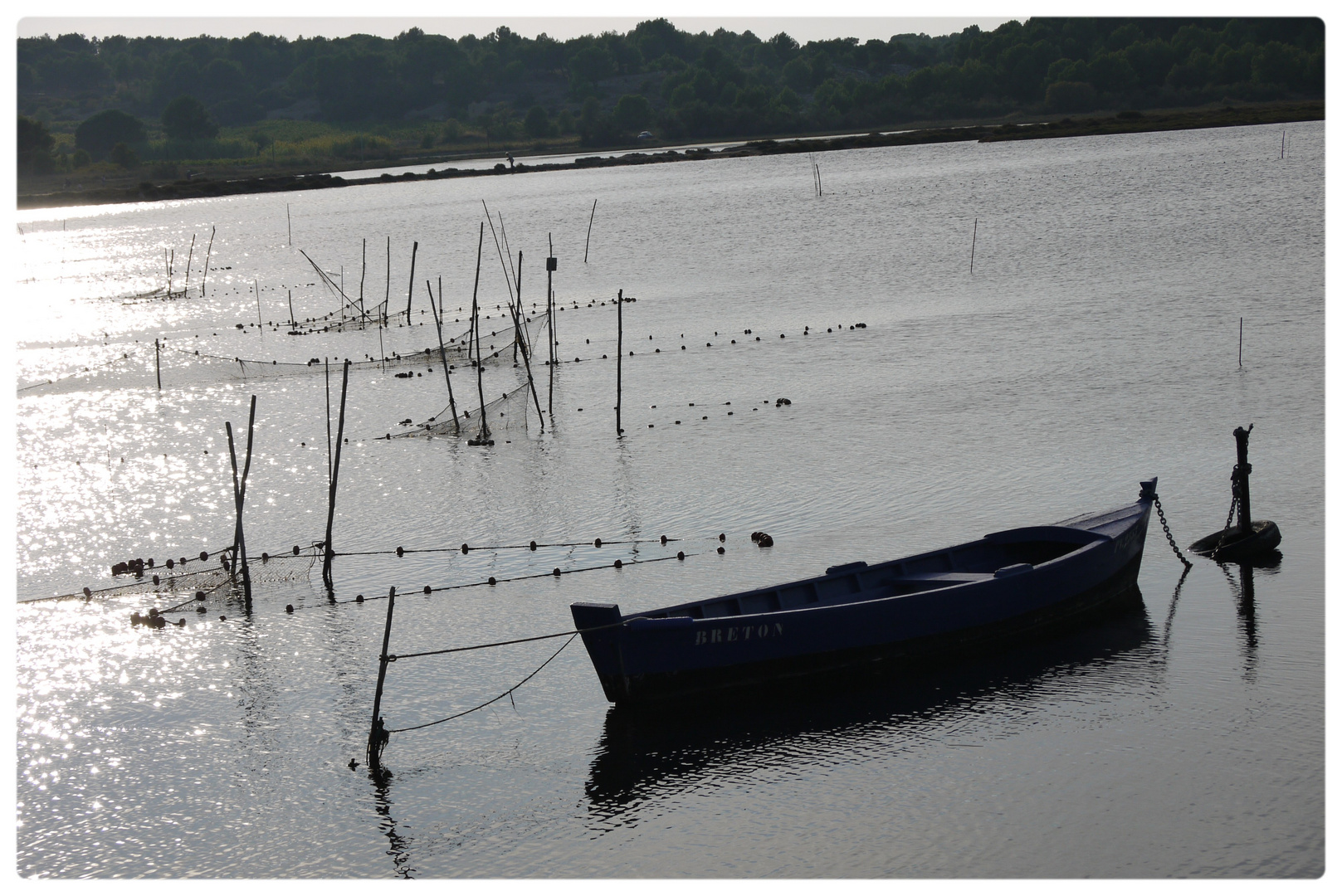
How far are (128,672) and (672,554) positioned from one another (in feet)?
27.0

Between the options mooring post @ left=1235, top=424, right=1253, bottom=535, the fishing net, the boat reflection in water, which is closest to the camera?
the boat reflection in water

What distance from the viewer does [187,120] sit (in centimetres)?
15762

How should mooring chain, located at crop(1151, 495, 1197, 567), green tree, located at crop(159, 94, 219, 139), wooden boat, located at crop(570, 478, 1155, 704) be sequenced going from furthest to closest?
green tree, located at crop(159, 94, 219, 139), mooring chain, located at crop(1151, 495, 1197, 567), wooden boat, located at crop(570, 478, 1155, 704)

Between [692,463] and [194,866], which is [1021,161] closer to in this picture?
[692,463]

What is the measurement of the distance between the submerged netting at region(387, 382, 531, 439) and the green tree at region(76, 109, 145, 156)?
135 m

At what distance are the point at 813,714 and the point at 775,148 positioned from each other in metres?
144

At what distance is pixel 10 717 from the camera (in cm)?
1206

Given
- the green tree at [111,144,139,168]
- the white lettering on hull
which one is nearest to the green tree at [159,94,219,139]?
the green tree at [111,144,139,168]

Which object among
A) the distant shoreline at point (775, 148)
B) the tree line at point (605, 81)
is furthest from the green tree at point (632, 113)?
the distant shoreline at point (775, 148)

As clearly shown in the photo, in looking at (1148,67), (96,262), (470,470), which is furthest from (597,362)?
(1148,67)

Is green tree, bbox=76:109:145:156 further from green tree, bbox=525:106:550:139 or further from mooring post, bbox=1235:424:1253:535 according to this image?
mooring post, bbox=1235:424:1253:535

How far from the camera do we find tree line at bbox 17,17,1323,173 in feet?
451

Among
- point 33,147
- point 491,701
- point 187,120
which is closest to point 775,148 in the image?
point 187,120

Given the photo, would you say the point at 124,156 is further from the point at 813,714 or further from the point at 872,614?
the point at 813,714
